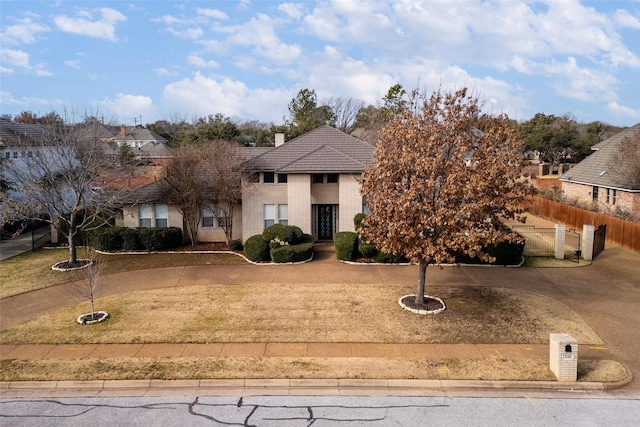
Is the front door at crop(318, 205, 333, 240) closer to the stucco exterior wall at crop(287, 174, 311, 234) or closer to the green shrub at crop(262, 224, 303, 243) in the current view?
the stucco exterior wall at crop(287, 174, 311, 234)

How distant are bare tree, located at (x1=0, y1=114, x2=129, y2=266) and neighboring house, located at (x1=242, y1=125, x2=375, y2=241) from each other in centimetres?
612

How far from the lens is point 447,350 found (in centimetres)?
1232

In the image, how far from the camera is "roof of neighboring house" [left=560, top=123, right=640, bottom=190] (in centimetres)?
3127

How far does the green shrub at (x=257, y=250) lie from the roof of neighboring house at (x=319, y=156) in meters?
3.92

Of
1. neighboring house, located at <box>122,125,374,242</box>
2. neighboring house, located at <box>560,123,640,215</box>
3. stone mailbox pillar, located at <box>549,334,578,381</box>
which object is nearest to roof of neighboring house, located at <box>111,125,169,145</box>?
neighboring house, located at <box>122,125,374,242</box>

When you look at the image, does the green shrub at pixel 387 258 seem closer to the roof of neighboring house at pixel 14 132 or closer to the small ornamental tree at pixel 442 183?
the small ornamental tree at pixel 442 183

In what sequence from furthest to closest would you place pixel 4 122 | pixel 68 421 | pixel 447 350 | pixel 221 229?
1. pixel 4 122
2. pixel 221 229
3. pixel 447 350
4. pixel 68 421

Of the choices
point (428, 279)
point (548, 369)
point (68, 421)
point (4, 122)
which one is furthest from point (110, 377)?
point (4, 122)

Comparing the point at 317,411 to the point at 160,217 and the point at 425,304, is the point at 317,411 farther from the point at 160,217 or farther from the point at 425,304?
the point at 160,217

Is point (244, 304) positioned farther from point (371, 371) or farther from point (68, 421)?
point (68, 421)

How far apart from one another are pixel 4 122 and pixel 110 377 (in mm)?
30864

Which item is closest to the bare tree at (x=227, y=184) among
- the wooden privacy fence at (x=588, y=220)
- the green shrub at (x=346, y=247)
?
the green shrub at (x=346, y=247)

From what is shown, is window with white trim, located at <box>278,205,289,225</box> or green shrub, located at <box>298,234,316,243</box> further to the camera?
window with white trim, located at <box>278,205,289,225</box>

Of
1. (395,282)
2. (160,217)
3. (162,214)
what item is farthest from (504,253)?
(160,217)
